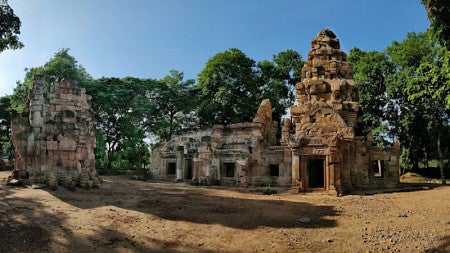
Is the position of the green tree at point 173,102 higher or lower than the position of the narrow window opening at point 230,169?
higher

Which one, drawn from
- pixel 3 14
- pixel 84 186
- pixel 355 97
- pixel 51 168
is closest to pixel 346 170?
pixel 355 97

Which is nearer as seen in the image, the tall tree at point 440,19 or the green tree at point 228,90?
the tall tree at point 440,19

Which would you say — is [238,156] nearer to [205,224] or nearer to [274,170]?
[274,170]

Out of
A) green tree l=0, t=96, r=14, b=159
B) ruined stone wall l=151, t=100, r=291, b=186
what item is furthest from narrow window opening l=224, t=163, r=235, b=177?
green tree l=0, t=96, r=14, b=159

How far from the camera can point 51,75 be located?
28859 mm

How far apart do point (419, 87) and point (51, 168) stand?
16.6 metres

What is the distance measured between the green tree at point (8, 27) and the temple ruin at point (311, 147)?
12380mm

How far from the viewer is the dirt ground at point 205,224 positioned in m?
8.13

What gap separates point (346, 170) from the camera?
60.1ft

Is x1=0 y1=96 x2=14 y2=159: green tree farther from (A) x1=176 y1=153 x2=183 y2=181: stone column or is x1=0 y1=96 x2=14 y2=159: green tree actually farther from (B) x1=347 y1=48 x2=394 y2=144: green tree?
(B) x1=347 y1=48 x2=394 y2=144: green tree

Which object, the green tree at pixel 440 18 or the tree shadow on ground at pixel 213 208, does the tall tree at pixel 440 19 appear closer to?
the green tree at pixel 440 18

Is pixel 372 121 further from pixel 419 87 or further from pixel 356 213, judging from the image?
pixel 356 213

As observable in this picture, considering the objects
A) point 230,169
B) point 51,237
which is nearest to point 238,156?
point 230,169

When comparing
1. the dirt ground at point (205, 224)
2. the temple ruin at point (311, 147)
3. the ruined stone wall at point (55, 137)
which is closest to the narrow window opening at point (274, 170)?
the temple ruin at point (311, 147)
